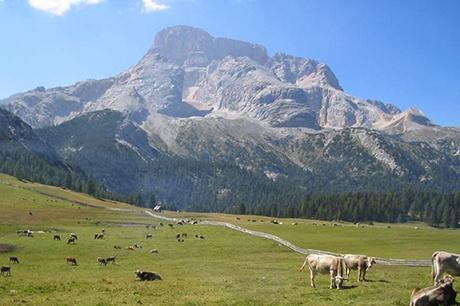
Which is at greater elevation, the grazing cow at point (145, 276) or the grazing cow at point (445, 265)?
the grazing cow at point (445, 265)

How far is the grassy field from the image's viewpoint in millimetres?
30922

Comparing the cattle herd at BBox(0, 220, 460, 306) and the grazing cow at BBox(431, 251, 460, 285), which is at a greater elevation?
the grazing cow at BBox(431, 251, 460, 285)

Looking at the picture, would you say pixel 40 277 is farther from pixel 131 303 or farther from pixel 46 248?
pixel 46 248

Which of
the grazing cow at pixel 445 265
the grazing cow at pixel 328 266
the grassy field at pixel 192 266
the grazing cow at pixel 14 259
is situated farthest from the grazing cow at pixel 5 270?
the grazing cow at pixel 445 265

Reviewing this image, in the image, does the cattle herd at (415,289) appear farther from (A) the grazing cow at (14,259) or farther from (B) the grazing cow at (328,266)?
(A) the grazing cow at (14,259)

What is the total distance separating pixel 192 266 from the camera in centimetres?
5388

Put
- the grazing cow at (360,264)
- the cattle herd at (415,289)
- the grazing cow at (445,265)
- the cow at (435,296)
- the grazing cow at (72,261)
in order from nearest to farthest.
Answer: the cow at (435,296), the cattle herd at (415,289), the grazing cow at (445,265), the grazing cow at (360,264), the grazing cow at (72,261)

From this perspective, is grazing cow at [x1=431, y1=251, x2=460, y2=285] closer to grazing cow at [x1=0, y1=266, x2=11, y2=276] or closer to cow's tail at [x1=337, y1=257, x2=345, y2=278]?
cow's tail at [x1=337, y1=257, x2=345, y2=278]

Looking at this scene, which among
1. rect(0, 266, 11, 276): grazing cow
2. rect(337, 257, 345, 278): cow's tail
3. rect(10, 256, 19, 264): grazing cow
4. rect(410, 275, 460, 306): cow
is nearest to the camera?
rect(410, 275, 460, 306): cow

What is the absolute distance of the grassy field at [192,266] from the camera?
3092cm

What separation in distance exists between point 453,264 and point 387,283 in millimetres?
4962

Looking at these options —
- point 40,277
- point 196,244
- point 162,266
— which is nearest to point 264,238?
point 196,244

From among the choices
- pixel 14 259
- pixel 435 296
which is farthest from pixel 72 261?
pixel 435 296

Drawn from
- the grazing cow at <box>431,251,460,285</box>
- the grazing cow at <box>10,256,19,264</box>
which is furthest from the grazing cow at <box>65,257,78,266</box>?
the grazing cow at <box>431,251,460,285</box>
